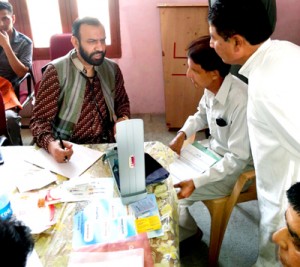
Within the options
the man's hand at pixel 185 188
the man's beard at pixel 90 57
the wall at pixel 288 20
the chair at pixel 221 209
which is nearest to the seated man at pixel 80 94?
the man's beard at pixel 90 57

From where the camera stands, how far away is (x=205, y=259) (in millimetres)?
1679

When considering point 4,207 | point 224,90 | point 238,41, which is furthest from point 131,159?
point 224,90

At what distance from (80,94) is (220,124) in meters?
0.73

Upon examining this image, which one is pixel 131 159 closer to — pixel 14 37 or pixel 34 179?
pixel 34 179

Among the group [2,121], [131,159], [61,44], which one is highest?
[61,44]

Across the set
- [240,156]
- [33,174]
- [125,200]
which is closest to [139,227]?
[125,200]

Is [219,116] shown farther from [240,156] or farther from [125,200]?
[125,200]

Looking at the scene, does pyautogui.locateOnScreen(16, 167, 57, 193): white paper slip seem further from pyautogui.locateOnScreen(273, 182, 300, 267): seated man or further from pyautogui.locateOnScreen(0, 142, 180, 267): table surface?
pyautogui.locateOnScreen(273, 182, 300, 267): seated man

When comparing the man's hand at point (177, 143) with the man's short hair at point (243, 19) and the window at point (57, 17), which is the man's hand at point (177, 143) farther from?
the window at point (57, 17)

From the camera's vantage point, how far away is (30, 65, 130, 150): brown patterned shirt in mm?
1479

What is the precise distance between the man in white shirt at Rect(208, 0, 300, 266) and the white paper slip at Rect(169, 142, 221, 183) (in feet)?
1.10

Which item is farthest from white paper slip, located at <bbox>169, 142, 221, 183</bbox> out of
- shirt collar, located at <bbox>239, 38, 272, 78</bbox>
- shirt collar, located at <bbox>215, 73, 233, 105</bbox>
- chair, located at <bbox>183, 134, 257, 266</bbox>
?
shirt collar, located at <bbox>239, 38, 272, 78</bbox>

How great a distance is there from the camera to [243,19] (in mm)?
1032

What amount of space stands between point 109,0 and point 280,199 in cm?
232
